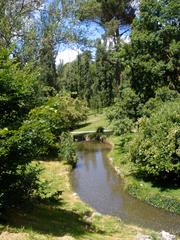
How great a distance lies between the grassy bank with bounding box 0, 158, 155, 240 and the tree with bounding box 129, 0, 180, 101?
40.7 ft

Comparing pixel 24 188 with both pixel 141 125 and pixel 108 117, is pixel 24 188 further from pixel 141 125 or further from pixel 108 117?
pixel 108 117

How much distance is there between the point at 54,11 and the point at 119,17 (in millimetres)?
21801

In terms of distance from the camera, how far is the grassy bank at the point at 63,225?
473 inches

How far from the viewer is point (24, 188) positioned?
15.4 m

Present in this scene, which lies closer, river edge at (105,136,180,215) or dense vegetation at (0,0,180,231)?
dense vegetation at (0,0,180,231)

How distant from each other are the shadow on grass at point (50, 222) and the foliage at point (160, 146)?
6854mm

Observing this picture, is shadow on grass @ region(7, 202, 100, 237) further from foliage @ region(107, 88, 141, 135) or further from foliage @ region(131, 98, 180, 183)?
foliage @ region(107, 88, 141, 135)

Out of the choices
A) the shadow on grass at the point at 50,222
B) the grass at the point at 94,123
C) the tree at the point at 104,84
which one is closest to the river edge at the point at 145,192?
the shadow on grass at the point at 50,222

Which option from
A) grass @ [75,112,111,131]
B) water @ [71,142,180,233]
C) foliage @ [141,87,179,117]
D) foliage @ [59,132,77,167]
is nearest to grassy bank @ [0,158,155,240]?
water @ [71,142,180,233]

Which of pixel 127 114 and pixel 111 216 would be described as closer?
pixel 111 216

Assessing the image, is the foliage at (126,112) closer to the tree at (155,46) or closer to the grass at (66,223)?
the tree at (155,46)

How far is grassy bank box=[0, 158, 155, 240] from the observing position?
12.0 metres

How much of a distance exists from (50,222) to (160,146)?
10.2m

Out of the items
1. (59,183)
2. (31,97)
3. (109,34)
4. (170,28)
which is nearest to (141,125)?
(59,183)
